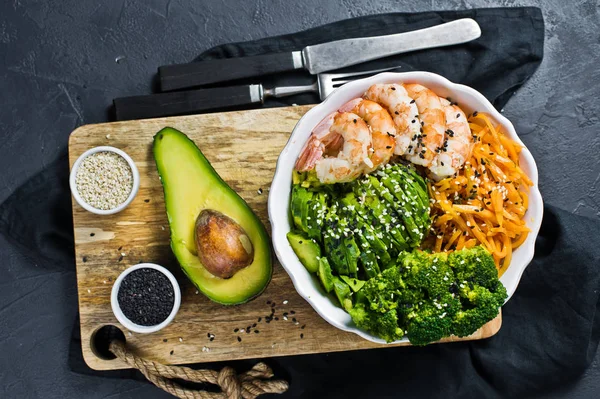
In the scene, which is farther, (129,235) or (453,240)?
Answer: (129,235)

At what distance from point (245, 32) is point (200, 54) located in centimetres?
21

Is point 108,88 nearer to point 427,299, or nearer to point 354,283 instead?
point 354,283

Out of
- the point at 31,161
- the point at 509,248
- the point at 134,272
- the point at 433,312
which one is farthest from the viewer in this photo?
the point at 31,161

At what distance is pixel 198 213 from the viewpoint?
7.04 feet

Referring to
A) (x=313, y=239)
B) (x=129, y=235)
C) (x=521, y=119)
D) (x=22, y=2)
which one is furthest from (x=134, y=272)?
(x=521, y=119)

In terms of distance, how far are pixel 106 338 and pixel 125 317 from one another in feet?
0.96

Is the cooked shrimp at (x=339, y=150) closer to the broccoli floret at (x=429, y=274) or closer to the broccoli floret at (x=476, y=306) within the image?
the broccoli floret at (x=429, y=274)

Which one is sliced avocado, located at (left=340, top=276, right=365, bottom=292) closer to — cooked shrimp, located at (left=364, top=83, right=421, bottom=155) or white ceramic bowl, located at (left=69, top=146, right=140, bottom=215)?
cooked shrimp, located at (left=364, top=83, right=421, bottom=155)

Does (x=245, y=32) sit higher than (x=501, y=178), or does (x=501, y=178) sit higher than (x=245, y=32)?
(x=245, y=32)

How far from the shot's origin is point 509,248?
199 centimetres

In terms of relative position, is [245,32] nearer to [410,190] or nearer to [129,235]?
[129,235]

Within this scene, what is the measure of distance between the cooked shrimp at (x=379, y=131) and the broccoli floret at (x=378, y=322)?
428 millimetres

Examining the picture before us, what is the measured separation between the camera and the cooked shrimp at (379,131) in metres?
1.87

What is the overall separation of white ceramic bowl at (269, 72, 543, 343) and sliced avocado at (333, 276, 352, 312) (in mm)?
44
